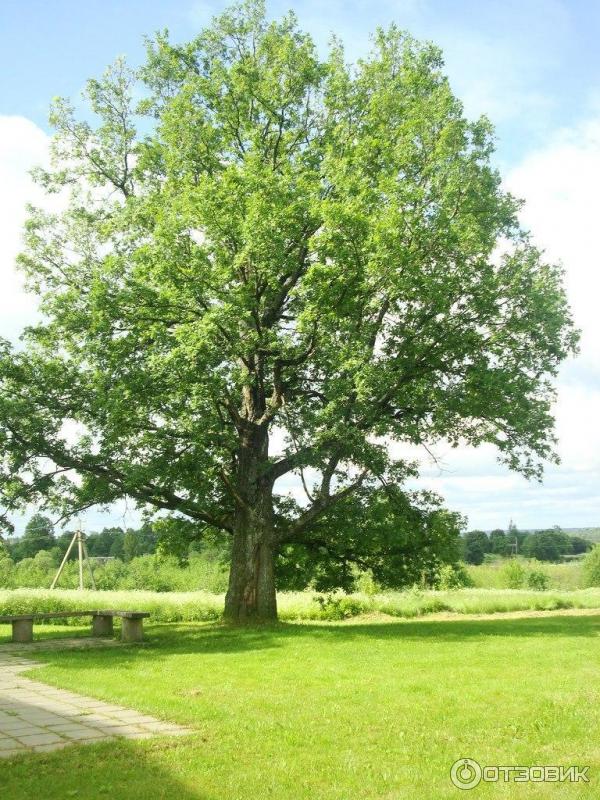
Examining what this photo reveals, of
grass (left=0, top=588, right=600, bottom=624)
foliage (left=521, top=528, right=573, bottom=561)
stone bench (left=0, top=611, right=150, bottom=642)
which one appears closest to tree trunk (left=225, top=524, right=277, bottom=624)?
stone bench (left=0, top=611, right=150, bottom=642)

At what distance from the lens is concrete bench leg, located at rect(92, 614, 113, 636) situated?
19688 millimetres

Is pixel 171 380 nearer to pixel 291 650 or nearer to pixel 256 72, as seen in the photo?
pixel 291 650

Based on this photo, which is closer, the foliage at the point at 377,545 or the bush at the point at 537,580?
the foliage at the point at 377,545

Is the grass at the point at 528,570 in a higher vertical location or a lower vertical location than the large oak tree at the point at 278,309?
lower

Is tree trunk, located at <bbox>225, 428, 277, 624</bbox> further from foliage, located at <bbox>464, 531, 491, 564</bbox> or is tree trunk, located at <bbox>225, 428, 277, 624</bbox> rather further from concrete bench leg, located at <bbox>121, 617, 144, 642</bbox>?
foliage, located at <bbox>464, 531, 491, 564</bbox>

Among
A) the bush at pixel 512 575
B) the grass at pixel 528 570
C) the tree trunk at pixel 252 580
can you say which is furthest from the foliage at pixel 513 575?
the tree trunk at pixel 252 580

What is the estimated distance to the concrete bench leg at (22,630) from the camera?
1842 cm

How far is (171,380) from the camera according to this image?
17891 mm

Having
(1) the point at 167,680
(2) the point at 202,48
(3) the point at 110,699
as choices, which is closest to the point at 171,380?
(1) the point at 167,680

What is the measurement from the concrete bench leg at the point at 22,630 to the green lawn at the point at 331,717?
10.5 feet

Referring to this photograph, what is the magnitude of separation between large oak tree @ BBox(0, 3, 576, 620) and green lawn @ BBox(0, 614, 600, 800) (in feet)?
17.6

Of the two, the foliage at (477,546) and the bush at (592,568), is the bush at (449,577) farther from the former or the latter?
the foliage at (477,546)

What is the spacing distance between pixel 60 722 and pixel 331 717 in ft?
9.95

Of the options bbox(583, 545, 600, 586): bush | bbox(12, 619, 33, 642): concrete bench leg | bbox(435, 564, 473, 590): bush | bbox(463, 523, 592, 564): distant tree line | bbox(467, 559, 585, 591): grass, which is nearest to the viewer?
bbox(12, 619, 33, 642): concrete bench leg
